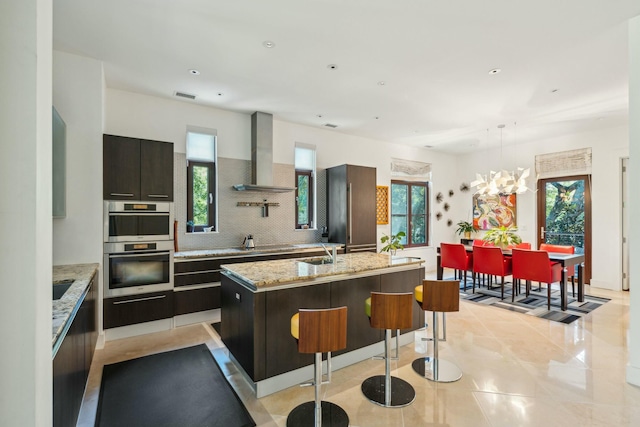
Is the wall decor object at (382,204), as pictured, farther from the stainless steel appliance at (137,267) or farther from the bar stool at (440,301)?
the stainless steel appliance at (137,267)

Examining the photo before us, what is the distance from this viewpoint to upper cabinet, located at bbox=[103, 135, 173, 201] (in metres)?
3.49

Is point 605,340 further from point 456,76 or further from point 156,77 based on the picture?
point 156,77

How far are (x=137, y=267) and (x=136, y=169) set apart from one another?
46.1 inches

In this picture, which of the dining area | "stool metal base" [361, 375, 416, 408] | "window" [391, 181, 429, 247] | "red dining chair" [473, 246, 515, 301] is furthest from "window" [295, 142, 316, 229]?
"stool metal base" [361, 375, 416, 408]

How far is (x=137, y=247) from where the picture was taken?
3623 mm

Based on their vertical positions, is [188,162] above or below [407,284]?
above

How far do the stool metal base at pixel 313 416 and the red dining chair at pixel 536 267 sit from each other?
3.97 m

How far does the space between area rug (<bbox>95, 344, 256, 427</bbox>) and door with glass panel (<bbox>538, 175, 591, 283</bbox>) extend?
24.0 ft

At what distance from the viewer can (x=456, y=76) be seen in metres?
3.76

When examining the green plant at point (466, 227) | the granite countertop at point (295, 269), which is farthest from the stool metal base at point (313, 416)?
the green plant at point (466, 227)

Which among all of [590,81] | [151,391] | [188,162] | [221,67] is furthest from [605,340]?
[188,162]

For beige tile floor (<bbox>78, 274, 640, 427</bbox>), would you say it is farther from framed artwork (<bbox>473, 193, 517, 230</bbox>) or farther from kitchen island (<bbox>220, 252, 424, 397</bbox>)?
framed artwork (<bbox>473, 193, 517, 230</bbox>)

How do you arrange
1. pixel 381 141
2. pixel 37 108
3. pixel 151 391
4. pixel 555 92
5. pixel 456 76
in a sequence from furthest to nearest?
1. pixel 381 141
2. pixel 555 92
3. pixel 456 76
4. pixel 151 391
5. pixel 37 108

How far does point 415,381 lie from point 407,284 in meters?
0.98
